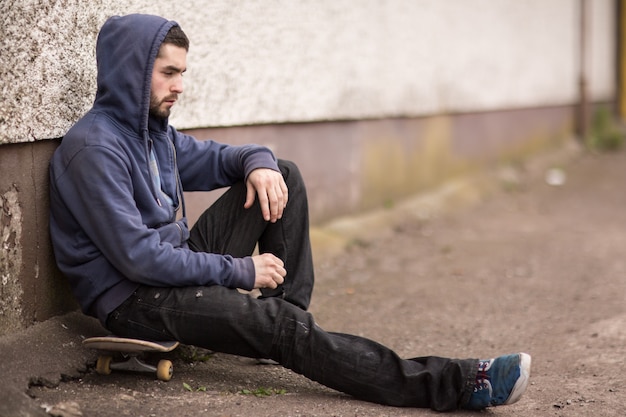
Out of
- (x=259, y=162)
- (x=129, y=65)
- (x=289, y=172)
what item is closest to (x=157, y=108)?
(x=129, y=65)

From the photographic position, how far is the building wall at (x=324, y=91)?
3.12 m

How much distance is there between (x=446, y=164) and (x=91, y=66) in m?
4.69

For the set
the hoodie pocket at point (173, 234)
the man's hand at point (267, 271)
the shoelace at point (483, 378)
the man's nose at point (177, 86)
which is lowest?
the shoelace at point (483, 378)

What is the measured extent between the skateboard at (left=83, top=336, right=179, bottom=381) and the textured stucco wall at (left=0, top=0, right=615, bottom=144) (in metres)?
0.76

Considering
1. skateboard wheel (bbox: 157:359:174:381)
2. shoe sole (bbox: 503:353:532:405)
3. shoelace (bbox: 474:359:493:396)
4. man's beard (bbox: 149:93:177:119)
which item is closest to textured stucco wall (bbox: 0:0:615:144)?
man's beard (bbox: 149:93:177:119)

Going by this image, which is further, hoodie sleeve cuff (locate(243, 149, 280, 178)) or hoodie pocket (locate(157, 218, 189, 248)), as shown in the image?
hoodie sleeve cuff (locate(243, 149, 280, 178))

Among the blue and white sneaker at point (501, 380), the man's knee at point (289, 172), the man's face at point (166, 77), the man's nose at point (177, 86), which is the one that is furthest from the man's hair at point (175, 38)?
the blue and white sneaker at point (501, 380)

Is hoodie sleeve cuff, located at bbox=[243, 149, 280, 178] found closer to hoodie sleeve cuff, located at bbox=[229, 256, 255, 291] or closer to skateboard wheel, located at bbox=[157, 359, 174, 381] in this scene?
hoodie sleeve cuff, located at bbox=[229, 256, 255, 291]

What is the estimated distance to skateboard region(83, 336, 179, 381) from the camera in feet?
9.52

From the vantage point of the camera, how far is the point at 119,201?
112 inches

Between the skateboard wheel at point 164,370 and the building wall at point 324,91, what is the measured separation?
1.71 feet

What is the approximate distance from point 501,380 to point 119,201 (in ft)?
4.40

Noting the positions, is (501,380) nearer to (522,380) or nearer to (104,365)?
(522,380)

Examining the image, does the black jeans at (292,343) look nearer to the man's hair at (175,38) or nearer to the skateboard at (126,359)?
the skateboard at (126,359)
